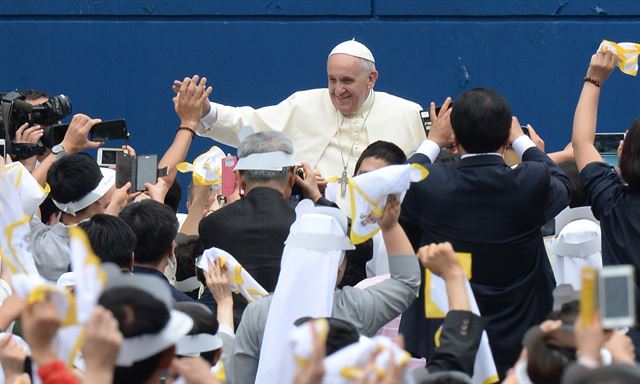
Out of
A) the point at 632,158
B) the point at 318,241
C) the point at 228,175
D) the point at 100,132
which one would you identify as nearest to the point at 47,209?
the point at 100,132

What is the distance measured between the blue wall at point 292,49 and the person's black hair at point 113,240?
3.57 meters

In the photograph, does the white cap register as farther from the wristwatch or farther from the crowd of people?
the wristwatch

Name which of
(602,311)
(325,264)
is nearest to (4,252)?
(325,264)

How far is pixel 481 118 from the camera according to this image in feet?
13.4

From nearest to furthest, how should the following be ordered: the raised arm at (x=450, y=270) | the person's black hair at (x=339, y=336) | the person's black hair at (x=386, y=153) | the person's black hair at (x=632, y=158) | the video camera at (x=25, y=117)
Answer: the person's black hair at (x=339, y=336) → the raised arm at (x=450, y=270) → the person's black hair at (x=632, y=158) → the person's black hair at (x=386, y=153) → the video camera at (x=25, y=117)

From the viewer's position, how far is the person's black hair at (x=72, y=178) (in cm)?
474

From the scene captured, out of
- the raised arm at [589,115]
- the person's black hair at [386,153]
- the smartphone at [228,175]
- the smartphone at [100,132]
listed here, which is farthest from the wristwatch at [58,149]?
the raised arm at [589,115]

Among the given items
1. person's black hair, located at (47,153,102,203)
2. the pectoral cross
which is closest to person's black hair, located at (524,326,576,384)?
person's black hair, located at (47,153,102,203)

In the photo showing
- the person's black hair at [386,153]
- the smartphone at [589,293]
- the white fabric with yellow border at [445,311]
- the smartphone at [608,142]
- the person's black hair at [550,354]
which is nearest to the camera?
the smartphone at [589,293]

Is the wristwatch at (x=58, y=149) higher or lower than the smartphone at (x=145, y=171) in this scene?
higher

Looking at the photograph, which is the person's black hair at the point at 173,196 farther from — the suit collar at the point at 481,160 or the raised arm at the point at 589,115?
the raised arm at the point at 589,115

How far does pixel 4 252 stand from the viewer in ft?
12.7

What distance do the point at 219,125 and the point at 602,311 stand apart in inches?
140

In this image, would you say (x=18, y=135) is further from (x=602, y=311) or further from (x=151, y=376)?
(x=602, y=311)
